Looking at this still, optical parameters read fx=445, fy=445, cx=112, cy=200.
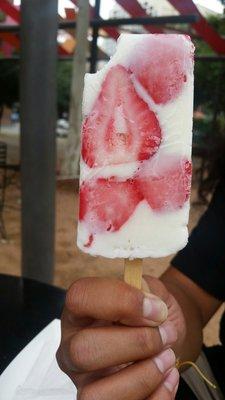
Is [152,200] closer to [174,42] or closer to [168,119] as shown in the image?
[168,119]

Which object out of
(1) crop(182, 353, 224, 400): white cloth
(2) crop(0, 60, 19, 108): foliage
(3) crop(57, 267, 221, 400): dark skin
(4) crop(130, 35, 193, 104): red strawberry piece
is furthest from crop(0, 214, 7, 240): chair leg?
(2) crop(0, 60, 19, 108): foliage

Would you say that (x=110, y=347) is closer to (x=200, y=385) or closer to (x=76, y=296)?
(x=76, y=296)

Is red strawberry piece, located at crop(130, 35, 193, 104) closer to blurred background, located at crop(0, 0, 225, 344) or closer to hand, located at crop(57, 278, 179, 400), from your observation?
blurred background, located at crop(0, 0, 225, 344)

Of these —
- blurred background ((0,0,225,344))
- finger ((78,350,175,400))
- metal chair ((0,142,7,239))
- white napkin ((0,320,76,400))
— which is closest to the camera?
finger ((78,350,175,400))

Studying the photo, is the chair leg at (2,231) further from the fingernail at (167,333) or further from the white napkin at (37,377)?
the fingernail at (167,333)

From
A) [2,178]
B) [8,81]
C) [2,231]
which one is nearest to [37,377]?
[2,231]

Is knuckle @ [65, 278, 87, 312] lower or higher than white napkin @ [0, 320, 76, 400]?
higher

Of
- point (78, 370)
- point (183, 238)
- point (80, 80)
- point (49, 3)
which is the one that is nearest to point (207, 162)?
point (183, 238)
